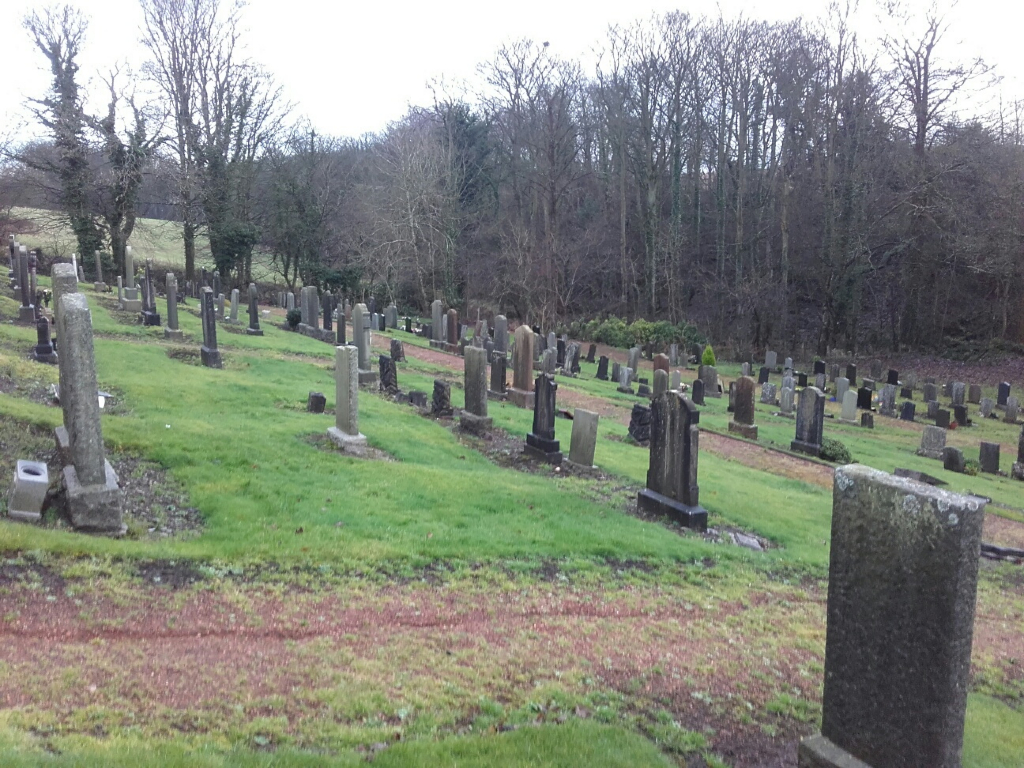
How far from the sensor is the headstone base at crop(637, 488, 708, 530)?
32.4ft

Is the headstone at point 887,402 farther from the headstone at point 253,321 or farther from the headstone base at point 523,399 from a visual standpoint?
the headstone at point 253,321

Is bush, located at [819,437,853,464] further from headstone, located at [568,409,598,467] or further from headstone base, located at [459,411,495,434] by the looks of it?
headstone base, located at [459,411,495,434]

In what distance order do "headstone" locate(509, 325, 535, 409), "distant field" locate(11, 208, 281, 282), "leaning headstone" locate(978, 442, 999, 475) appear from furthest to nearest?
"distant field" locate(11, 208, 281, 282)
"headstone" locate(509, 325, 535, 409)
"leaning headstone" locate(978, 442, 999, 475)

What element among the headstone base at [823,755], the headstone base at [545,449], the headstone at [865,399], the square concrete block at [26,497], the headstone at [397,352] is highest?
the headstone at [397,352]

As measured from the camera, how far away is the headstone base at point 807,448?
16.3m

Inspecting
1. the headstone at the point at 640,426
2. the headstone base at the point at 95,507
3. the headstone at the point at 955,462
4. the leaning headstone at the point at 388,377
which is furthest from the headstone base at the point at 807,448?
the headstone base at the point at 95,507

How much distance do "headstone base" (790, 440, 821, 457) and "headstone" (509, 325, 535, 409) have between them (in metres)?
5.87

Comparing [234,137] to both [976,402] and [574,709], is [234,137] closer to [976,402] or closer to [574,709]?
[976,402]

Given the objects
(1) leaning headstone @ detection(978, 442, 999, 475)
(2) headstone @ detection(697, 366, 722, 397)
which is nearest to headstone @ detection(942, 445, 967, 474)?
(1) leaning headstone @ detection(978, 442, 999, 475)

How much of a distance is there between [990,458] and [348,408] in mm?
14382

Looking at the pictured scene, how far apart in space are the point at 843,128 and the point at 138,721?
130 ft

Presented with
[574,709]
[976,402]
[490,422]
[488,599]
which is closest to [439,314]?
[490,422]

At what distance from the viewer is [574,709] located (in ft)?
15.0

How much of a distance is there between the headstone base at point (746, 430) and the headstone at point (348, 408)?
10.00 meters
